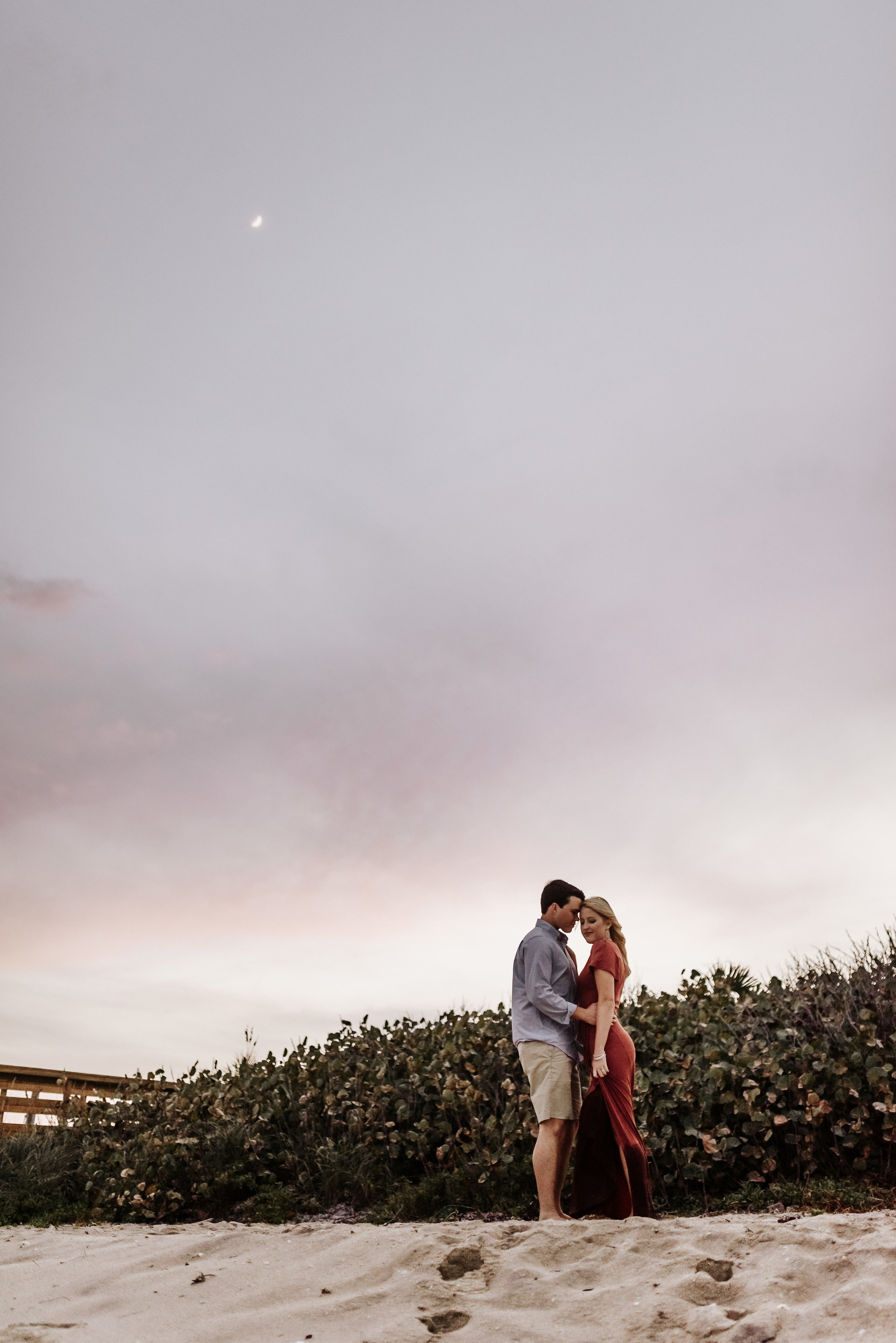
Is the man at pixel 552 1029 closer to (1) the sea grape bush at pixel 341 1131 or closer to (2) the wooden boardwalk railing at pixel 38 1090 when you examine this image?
(1) the sea grape bush at pixel 341 1131

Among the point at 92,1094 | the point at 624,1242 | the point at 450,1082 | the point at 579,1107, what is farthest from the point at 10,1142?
the point at 624,1242

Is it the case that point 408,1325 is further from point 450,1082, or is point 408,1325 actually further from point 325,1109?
point 325,1109

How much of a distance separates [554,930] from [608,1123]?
1099mm

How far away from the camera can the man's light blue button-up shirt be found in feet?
18.2

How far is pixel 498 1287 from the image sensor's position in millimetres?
4215

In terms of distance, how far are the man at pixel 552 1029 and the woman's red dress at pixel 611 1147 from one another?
0.33 ft

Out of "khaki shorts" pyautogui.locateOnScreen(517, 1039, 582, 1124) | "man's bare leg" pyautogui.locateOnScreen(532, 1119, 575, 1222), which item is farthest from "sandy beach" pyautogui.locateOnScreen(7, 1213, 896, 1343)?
"khaki shorts" pyautogui.locateOnScreen(517, 1039, 582, 1124)

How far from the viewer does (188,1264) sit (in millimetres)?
5230

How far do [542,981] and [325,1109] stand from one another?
3.64m

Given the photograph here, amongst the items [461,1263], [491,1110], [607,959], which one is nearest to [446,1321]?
[461,1263]

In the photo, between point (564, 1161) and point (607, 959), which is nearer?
point (564, 1161)

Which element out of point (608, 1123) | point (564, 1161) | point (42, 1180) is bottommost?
point (42, 1180)

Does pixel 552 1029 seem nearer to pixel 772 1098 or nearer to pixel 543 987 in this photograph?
pixel 543 987

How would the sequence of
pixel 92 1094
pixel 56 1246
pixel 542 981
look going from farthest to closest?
pixel 92 1094, pixel 56 1246, pixel 542 981
